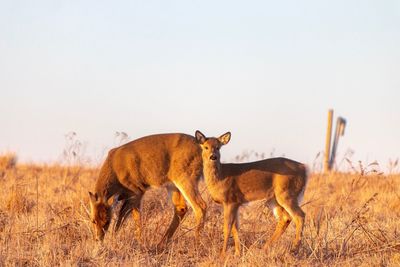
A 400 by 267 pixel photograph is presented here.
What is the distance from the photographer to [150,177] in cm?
1209

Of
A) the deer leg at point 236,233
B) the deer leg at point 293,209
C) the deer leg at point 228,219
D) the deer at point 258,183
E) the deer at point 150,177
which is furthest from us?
the deer at point 150,177

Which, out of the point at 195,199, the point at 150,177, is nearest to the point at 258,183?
the point at 195,199

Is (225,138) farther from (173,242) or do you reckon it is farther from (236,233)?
(173,242)

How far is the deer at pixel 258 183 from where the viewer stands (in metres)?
10.9

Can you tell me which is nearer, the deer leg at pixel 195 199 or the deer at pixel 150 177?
the deer leg at pixel 195 199

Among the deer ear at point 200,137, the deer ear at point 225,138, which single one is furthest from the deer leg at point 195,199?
the deer ear at point 225,138

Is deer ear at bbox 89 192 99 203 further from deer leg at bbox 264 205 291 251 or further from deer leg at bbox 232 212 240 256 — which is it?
deer leg at bbox 264 205 291 251

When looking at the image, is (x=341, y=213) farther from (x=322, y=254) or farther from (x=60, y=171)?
(x=60, y=171)

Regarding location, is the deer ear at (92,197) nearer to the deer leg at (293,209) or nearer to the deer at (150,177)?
the deer at (150,177)

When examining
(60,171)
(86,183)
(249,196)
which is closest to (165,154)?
(249,196)

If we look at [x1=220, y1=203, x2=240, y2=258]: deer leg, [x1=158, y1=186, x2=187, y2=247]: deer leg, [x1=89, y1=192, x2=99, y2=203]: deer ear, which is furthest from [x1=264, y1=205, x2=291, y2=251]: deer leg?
[x1=89, y1=192, x2=99, y2=203]: deer ear

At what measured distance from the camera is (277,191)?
431 inches

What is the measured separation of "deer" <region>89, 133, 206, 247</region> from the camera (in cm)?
1189

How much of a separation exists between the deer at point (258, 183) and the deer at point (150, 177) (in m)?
0.81
